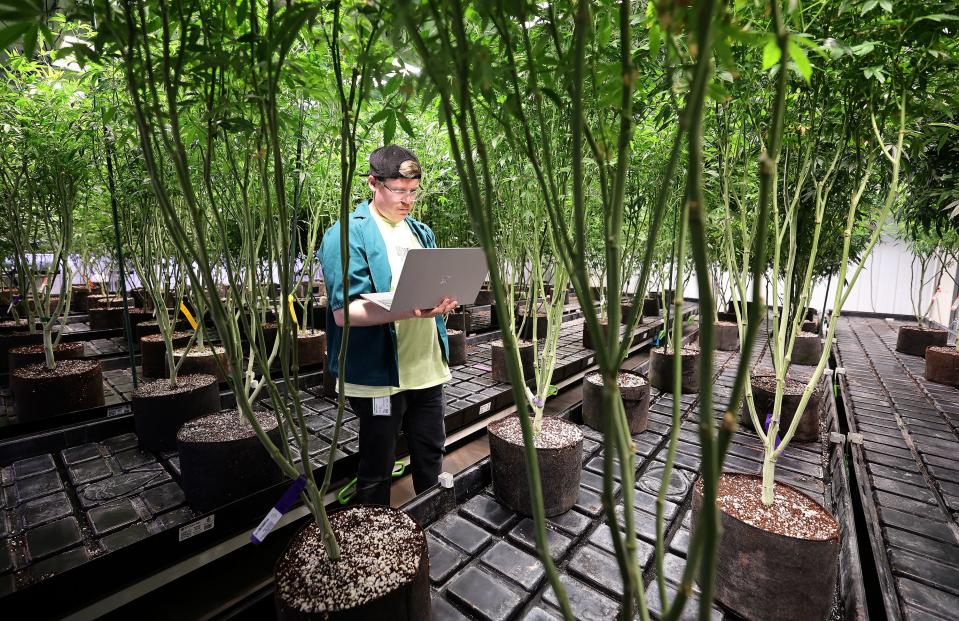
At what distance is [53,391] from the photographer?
2682 mm

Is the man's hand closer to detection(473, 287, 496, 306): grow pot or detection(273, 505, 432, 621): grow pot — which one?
detection(273, 505, 432, 621): grow pot

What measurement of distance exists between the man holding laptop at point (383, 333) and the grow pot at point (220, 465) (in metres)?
0.55

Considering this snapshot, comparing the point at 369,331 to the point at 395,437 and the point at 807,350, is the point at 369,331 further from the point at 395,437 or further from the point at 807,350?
the point at 807,350

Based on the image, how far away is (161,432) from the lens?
2490 mm

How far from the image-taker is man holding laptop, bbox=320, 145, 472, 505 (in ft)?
5.45

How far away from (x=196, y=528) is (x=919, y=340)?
7087 mm

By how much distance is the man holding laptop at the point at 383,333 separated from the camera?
1.66m

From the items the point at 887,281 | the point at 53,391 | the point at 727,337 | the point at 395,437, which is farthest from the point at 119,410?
the point at 887,281

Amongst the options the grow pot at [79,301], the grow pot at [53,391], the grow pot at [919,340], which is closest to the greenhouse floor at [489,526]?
the grow pot at [53,391]

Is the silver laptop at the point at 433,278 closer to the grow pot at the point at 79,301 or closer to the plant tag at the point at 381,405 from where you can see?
the plant tag at the point at 381,405

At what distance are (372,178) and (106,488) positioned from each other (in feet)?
6.43

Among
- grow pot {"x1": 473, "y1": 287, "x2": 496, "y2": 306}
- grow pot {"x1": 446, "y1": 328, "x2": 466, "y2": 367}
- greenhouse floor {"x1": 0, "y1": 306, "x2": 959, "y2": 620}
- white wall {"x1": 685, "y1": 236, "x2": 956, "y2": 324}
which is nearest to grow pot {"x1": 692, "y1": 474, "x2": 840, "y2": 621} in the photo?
greenhouse floor {"x1": 0, "y1": 306, "x2": 959, "y2": 620}

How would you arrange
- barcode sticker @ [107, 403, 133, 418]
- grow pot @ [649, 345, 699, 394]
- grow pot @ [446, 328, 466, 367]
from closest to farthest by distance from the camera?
barcode sticker @ [107, 403, 133, 418] → grow pot @ [649, 345, 699, 394] → grow pot @ [446, 328, 466, 367]

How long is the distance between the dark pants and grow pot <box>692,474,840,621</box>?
1086mm
